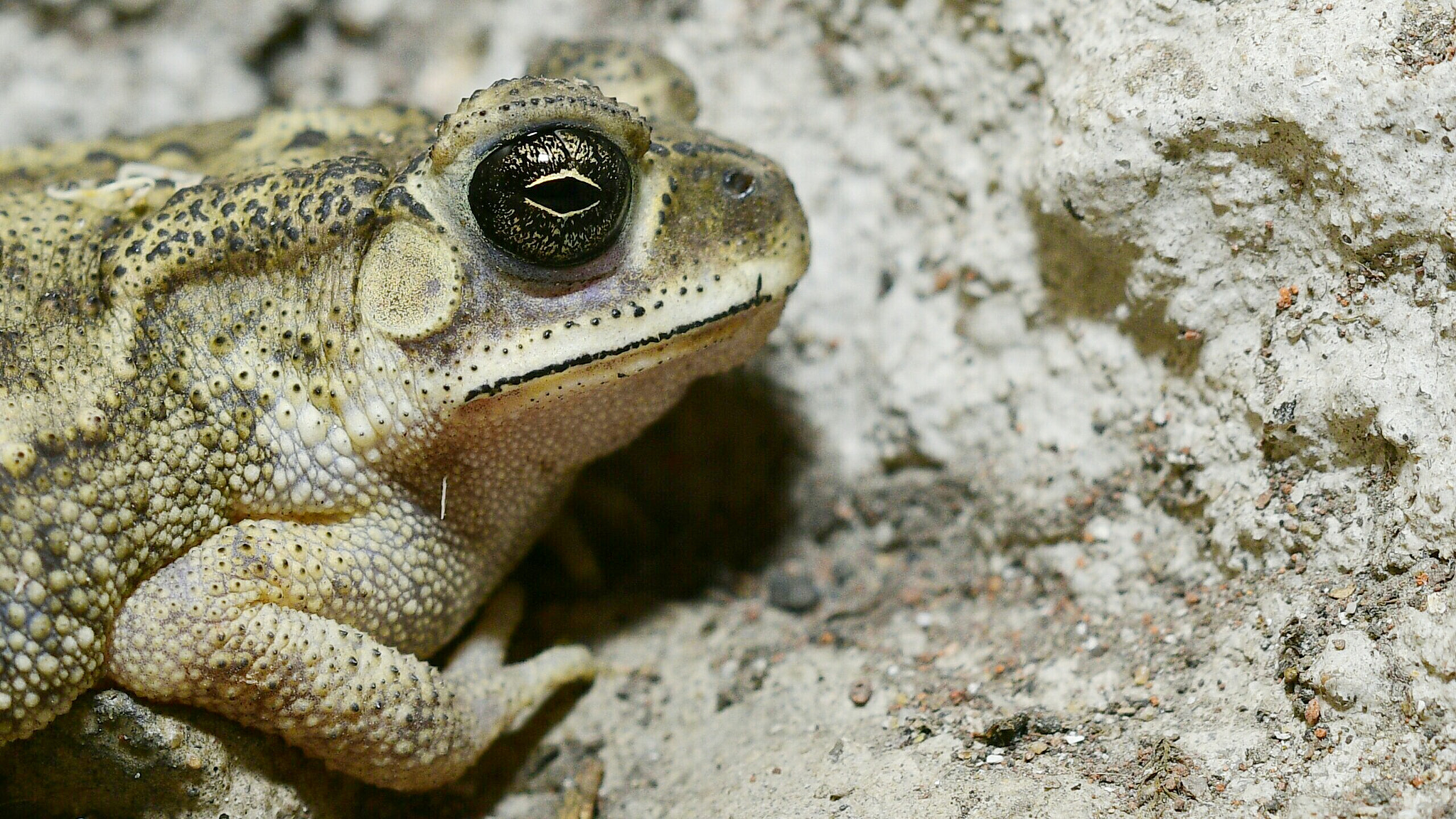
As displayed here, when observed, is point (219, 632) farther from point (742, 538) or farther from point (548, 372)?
point (742, 538)

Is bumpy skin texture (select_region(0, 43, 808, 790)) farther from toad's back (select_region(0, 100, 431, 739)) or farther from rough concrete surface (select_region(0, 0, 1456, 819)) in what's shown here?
rough concrete surface (select_region(0, 0, 1456, 819))

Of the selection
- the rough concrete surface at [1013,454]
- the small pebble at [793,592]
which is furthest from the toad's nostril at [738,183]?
the small pebble at [793,592]

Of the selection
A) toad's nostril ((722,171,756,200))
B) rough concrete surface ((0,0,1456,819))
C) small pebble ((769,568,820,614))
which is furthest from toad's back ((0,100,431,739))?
small pebble ((769,568,820,614))

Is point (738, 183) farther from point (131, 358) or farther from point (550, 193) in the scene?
point (131, 358)

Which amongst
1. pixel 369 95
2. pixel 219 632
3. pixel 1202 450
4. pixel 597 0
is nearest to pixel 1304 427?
pixel 1202 450

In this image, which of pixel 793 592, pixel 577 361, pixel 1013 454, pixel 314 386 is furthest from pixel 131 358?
pixel 1013 454
